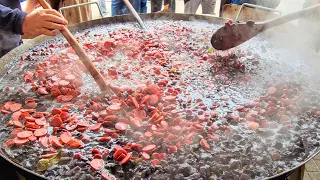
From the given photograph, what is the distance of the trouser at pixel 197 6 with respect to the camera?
23.1 ft

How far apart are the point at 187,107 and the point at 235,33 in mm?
1229

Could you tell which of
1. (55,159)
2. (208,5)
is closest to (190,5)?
(208,5)

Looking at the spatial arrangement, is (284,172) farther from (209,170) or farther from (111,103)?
(111,103)

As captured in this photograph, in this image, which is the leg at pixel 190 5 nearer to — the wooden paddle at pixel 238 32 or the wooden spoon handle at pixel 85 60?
the wooden paddle at pixel 238 32

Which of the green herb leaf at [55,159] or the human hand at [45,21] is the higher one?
the human hand at [45,21]

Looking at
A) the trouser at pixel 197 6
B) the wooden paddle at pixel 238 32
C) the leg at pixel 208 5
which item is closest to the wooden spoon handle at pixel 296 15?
the wooden paddle at pixel 238 32

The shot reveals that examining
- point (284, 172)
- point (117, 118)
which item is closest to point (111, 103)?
point (117, 118)

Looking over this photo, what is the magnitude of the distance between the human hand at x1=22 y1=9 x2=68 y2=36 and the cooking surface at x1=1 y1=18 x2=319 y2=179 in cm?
48

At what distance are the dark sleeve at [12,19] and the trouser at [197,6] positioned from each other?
4.62 m

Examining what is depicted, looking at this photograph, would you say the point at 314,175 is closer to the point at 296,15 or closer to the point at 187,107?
the point at 296,15

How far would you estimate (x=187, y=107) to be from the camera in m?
2.54

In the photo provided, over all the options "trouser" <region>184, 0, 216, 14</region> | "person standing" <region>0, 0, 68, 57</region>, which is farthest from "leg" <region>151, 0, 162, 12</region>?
"person standing" <region>0, 0, 68, 57</region>

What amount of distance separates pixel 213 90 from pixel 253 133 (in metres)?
0.64

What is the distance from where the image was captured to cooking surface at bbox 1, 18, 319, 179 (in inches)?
79.1
